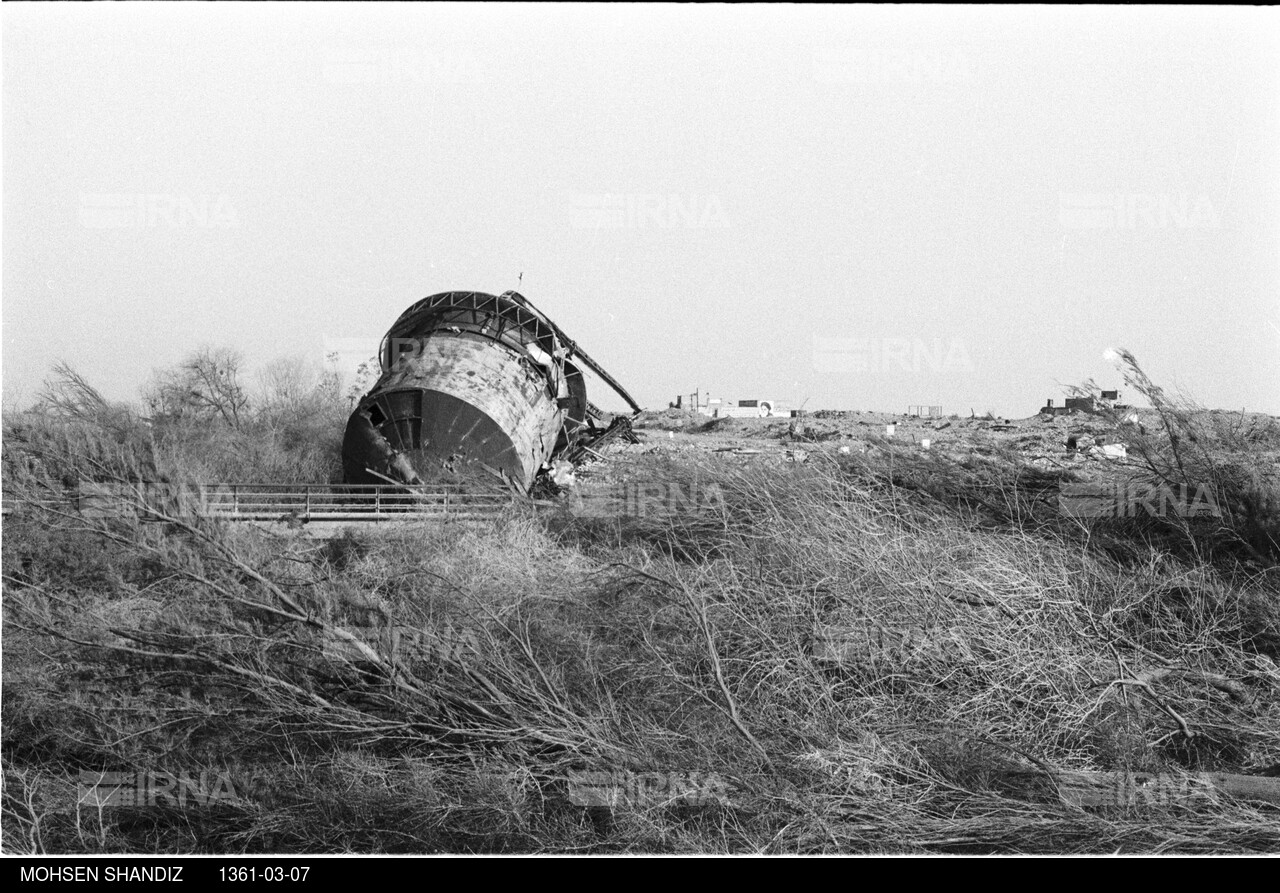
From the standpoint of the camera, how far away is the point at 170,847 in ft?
22.8

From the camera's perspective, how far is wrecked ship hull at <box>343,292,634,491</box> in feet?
43.2

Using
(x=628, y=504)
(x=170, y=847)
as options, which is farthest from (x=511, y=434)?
(x=170, y=847)

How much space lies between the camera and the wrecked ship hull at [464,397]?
13.2m

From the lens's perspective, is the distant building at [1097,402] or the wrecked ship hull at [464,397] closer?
the distant building at [1097,402]

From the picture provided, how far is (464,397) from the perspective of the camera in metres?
13.2

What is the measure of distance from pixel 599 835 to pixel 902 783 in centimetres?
206

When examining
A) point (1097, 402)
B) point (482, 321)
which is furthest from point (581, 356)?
point (1097, 402)

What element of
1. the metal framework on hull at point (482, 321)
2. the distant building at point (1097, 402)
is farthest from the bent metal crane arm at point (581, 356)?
the distant building at point (1097, 402)

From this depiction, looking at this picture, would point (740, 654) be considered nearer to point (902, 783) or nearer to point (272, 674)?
point (902, 783)

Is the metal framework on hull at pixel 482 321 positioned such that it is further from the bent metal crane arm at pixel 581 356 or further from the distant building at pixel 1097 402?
the distant building at pixel 1097 402
